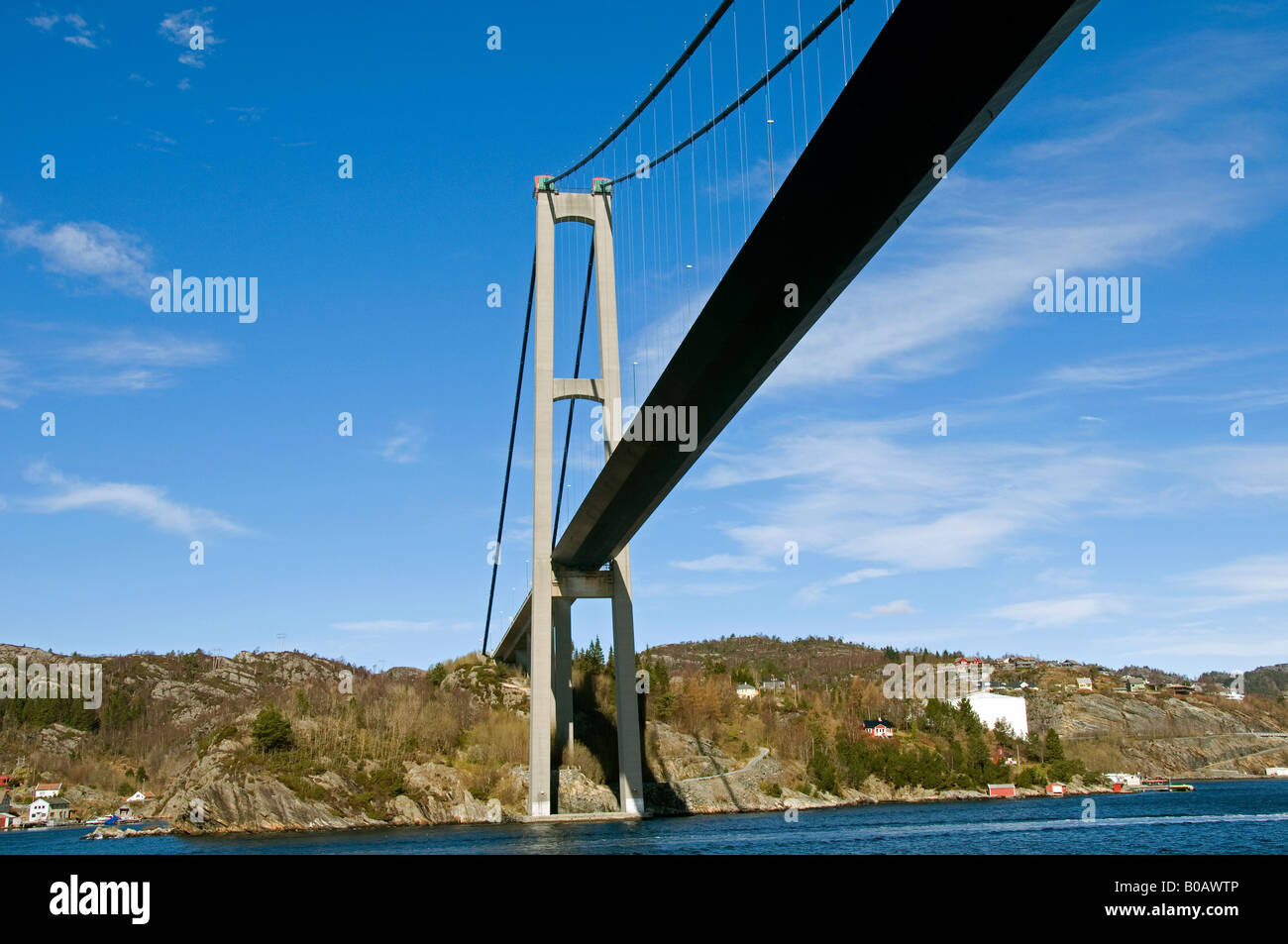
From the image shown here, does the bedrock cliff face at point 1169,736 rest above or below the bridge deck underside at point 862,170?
below

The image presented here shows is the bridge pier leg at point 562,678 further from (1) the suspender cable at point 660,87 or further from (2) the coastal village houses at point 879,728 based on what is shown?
(2) the coastal village houses at point 879,728

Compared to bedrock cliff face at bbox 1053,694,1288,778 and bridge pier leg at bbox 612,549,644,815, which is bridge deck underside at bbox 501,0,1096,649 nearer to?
bridge pier leg at bbox 612,549,644,815

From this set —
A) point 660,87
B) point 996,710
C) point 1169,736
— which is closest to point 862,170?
point 660,87

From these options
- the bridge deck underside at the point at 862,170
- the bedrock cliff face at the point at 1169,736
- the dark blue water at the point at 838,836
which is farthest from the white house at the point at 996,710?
the bridge deck underside at the point at 862,170

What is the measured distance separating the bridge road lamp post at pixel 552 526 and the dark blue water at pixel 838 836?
2.38m

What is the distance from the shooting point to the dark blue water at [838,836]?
26.2 m

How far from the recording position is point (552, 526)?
41531mm

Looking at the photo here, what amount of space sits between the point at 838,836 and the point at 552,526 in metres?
16.4

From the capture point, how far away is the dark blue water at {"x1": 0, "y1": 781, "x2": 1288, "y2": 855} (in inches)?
1032
